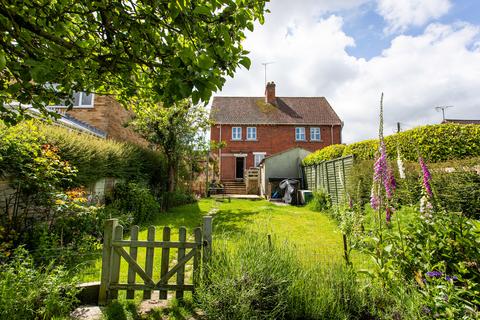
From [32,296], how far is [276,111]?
27044 millimetres

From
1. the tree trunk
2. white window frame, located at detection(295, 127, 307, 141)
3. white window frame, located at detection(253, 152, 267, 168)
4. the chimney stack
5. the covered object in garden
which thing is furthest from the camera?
the chimney stack

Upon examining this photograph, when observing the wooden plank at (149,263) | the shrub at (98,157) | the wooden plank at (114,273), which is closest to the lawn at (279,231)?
the wooden plank at (114,273)

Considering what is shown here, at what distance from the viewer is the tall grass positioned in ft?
8.07

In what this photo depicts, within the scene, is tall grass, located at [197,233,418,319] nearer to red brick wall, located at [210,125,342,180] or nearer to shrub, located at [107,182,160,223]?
shrub, located at [107,182,160,223]

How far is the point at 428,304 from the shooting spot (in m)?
2.13

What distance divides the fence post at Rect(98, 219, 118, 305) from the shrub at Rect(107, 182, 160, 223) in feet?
17.1

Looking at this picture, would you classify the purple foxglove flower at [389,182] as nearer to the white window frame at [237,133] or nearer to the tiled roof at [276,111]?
the tiled roof at [276,111]

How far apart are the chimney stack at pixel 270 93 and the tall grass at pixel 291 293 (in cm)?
2733

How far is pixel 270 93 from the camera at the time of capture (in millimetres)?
28969

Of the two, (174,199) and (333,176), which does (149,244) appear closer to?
(333,176)

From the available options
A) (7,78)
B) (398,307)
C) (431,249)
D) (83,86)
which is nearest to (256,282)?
(398,307)

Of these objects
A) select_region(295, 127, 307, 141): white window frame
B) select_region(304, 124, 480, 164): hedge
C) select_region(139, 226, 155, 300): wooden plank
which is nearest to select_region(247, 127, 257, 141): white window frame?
select_region(295, 127, 307, 141): white window frame

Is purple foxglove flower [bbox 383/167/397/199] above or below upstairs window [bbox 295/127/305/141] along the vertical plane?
below

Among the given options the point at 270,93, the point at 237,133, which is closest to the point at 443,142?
the point at 237,133
